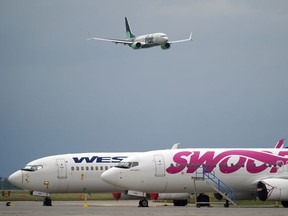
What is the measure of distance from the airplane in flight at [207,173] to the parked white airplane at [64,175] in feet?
21.2

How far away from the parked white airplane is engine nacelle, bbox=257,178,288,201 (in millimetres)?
10622

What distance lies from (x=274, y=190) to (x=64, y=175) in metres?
14.5

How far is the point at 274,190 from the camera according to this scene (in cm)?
4956

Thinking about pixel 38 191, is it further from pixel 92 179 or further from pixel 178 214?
pixel 178 214

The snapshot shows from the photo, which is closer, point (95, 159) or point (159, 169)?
point (159, 169)

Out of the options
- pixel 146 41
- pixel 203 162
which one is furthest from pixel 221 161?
pixel 146 41

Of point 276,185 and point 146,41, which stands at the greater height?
point 146,41

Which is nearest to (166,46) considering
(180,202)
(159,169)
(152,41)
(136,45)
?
(152,41)

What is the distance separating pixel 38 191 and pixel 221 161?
13.1 meters

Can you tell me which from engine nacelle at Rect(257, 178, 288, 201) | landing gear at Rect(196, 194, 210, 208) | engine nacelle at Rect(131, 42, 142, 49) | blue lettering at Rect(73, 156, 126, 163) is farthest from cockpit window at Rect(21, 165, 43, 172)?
engine nacelle at Rect(131, 42, 142, 49)

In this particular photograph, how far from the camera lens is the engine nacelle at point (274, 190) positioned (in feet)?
162

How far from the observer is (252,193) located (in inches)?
2067

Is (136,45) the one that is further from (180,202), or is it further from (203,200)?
(203,200)

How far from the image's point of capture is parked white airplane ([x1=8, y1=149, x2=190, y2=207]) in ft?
186
